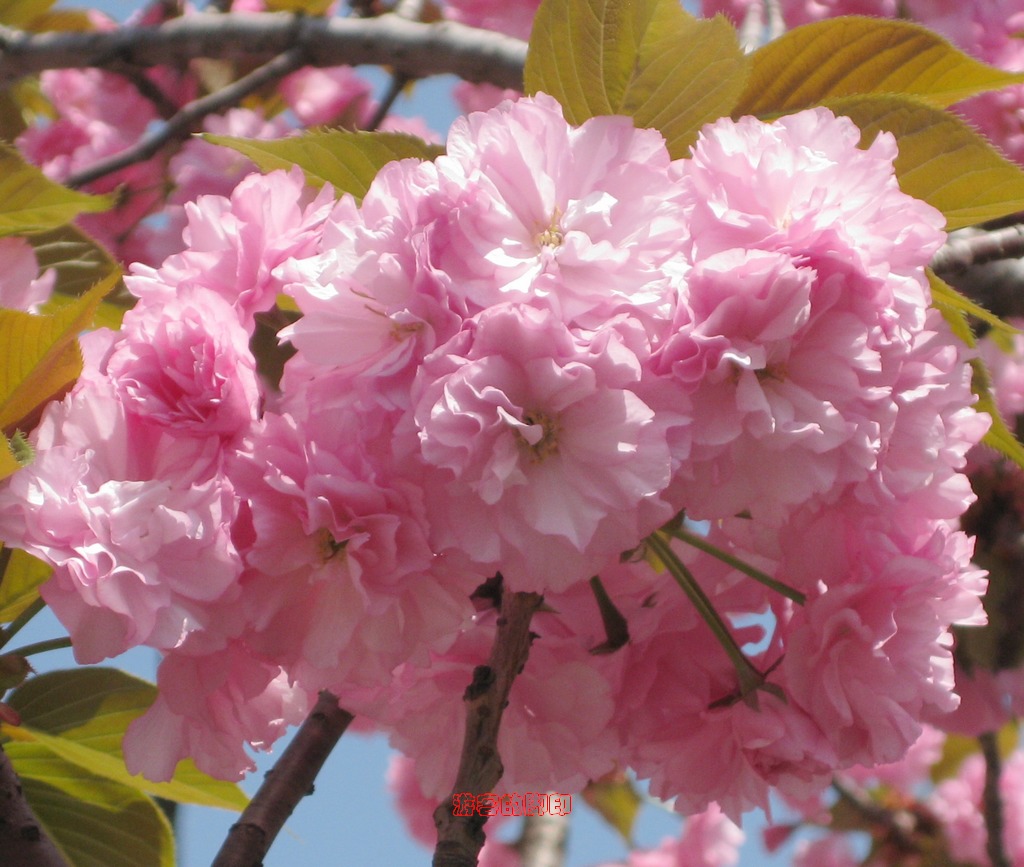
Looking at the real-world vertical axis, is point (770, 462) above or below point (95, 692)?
above

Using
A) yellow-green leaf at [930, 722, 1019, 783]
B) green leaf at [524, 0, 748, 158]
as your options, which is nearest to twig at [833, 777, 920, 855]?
yellow-green leaf at [930, 722, 1019, 783]

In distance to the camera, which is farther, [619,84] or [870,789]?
[870,789]

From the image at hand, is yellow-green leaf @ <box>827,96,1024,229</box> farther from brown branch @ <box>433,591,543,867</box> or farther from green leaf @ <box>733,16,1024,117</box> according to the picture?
brown branch @ <box>433,591,543,867</box>

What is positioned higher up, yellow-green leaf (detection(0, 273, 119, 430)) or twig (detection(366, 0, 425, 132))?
yellow-green leaf (detection(0, 273, 119, 430))

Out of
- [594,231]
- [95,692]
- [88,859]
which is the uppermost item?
[594,231]

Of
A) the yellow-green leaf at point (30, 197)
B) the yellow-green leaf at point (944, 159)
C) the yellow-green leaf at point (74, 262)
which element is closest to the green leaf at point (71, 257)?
the yellow-green leaf at point (74, 262)

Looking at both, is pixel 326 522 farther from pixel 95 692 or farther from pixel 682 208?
pixel 95 692

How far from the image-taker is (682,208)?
73cm

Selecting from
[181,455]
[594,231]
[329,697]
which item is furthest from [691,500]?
[329,697]

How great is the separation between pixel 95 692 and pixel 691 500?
0.71 meters

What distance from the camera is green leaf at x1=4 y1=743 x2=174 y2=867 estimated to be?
3.67ft

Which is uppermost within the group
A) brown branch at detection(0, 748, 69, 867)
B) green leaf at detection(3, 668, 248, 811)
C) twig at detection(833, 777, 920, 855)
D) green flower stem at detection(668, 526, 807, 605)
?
green flower stem at detection(668, 526, 807, 605)

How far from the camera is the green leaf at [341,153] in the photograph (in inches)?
35.2

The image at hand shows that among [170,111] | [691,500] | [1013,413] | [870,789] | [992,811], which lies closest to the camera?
[691,500]
